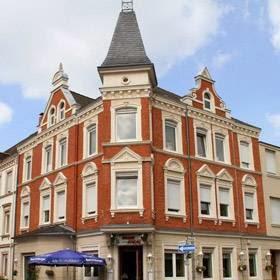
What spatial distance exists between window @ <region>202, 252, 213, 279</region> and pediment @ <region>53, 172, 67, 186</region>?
369 inches

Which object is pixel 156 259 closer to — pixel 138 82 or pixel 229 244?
pixel 229 244

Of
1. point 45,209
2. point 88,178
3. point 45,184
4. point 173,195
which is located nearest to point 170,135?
point 173,195

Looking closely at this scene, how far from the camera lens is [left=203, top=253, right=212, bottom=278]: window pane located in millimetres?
26389

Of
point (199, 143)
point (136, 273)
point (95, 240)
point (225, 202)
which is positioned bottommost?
point (136, 273)

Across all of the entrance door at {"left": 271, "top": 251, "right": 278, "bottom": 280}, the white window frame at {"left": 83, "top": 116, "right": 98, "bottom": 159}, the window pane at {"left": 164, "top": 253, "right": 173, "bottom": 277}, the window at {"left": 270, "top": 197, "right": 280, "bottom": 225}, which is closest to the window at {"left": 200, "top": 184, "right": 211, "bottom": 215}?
the window pane at {"left": 164, "top": 253, "right": 173, "bottom": 277}

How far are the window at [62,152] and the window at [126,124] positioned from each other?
573cm

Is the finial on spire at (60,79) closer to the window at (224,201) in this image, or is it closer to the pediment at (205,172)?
the pediment at (205,172)

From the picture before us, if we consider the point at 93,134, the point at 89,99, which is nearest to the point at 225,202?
the point at 93,134

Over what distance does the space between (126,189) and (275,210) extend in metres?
12.8

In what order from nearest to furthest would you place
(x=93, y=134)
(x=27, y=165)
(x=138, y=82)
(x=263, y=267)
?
(x=138, y=82), (x=93, y=134), (x=263, y=267), (x=27, y=165)

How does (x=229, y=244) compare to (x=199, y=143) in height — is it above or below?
below

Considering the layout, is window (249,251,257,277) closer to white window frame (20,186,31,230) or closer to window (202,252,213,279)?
window (202,252,213,279)

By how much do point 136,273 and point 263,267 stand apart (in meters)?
9.78

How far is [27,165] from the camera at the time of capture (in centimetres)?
3484
